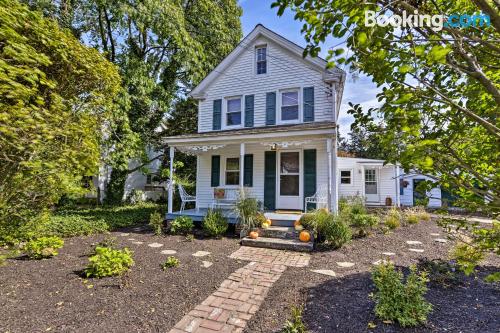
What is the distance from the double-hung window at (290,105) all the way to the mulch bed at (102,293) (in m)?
6.33

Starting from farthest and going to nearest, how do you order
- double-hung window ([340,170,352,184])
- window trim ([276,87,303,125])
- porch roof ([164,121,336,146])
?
double-hung window ([340,170,352,184])
window trim ([276,87,303,125])
porch roof ([164,121,336,146])

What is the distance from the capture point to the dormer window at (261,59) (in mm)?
10656

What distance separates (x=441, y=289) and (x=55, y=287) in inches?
240

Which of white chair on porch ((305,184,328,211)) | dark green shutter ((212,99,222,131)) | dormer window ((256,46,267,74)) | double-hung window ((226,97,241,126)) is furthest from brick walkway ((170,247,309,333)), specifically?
dormer window ((256,46,267,74))

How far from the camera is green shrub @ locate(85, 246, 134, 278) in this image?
4.37 meters

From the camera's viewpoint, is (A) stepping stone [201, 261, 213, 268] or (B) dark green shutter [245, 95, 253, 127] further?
(B) dark green shutter [245, 95, 253, 127]

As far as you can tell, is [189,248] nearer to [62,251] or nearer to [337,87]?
[62,251]

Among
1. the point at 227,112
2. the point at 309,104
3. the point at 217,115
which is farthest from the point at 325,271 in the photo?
the point at 217,115

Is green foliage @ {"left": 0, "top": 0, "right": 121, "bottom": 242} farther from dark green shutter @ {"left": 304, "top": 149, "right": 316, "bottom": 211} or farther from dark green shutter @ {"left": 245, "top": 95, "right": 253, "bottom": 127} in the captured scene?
dark green shutter @ {"left": 304, "top": 149, "right": 316, "bottom": 211}

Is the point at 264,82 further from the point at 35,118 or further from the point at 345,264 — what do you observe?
the point at 35,118

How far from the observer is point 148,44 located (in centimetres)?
1327

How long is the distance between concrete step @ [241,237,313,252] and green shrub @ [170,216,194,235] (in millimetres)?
2175

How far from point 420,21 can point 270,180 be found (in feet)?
28.0

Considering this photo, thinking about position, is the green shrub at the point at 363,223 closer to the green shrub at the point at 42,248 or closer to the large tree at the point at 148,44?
the green shrub at the point at 42,248
